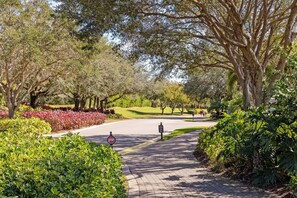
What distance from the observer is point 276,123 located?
6.89 meters

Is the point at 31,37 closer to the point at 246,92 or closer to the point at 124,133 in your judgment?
the point at 124,133

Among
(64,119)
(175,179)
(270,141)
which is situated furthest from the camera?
(64,119)

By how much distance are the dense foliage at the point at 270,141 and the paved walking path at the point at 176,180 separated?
0.52 m

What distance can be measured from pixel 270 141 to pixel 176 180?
2.72 m

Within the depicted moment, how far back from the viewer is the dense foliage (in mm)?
6668

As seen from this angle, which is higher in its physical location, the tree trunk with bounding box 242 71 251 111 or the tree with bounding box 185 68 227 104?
the tree with bounding box 185 68 227 104

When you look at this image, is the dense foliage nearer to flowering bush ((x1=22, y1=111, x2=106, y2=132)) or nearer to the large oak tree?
the large oak tree

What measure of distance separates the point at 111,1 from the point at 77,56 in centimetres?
1184

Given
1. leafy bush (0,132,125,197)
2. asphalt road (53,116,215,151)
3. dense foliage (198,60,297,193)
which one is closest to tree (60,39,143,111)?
asphalt road (53,116,215,151)

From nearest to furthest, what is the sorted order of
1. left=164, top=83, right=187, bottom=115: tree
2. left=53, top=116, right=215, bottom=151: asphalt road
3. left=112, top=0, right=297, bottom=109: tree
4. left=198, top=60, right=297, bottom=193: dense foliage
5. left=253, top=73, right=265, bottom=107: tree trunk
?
left=198, top=60, right=297, bottom=193: dense foliage < left=112, top=0, right=297, bottom=109: tree < left=253, top=73, right=265, bottom=107: tree trunk < left=53, top=116, right=215, bottom=151: asphalt road < left=164, top=83, right=187, bottom=115: tree

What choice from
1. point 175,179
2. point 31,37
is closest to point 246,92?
point 175,179

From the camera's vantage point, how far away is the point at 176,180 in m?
8.55

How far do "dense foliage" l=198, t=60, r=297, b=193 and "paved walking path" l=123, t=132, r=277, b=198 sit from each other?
522 mm

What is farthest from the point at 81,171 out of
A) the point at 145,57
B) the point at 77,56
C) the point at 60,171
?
the point at 77,56
